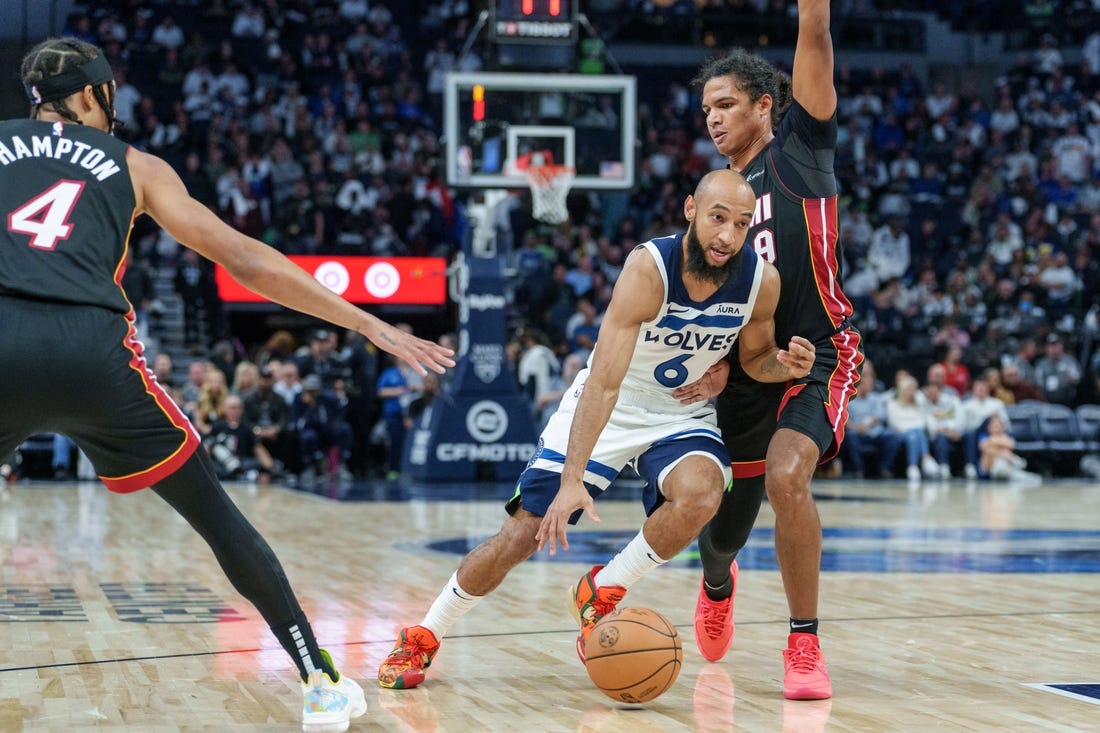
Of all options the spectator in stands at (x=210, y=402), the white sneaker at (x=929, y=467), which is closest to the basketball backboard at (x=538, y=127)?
the spectator in stands at (x=210, y=402)

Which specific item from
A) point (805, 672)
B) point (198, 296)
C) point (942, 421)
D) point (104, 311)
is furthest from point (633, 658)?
point (198, 296)

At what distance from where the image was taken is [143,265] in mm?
18500

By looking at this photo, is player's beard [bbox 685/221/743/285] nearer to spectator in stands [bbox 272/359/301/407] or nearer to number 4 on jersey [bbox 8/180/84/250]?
number 4 on jersey [bbox 8/180/84/250]

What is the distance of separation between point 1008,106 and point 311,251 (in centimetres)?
1310

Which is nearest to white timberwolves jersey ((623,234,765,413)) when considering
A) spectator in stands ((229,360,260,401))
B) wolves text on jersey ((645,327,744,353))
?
wolves text on jersey ((645,327,744,353))

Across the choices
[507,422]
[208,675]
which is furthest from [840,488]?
[208,675]

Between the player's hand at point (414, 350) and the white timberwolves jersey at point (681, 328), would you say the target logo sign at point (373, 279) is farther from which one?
the player's hand at point (414, 350)

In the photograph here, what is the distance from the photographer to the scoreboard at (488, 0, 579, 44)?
14.5m

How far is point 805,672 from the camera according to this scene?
462cm

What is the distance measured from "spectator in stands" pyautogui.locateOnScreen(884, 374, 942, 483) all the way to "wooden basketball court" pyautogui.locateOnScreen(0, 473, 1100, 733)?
5701 millimetres

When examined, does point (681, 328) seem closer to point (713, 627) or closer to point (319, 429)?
point (713, 627)

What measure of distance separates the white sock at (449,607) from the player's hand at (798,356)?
1327 millimetres

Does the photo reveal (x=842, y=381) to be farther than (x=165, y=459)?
Yes

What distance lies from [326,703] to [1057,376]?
622 inches
